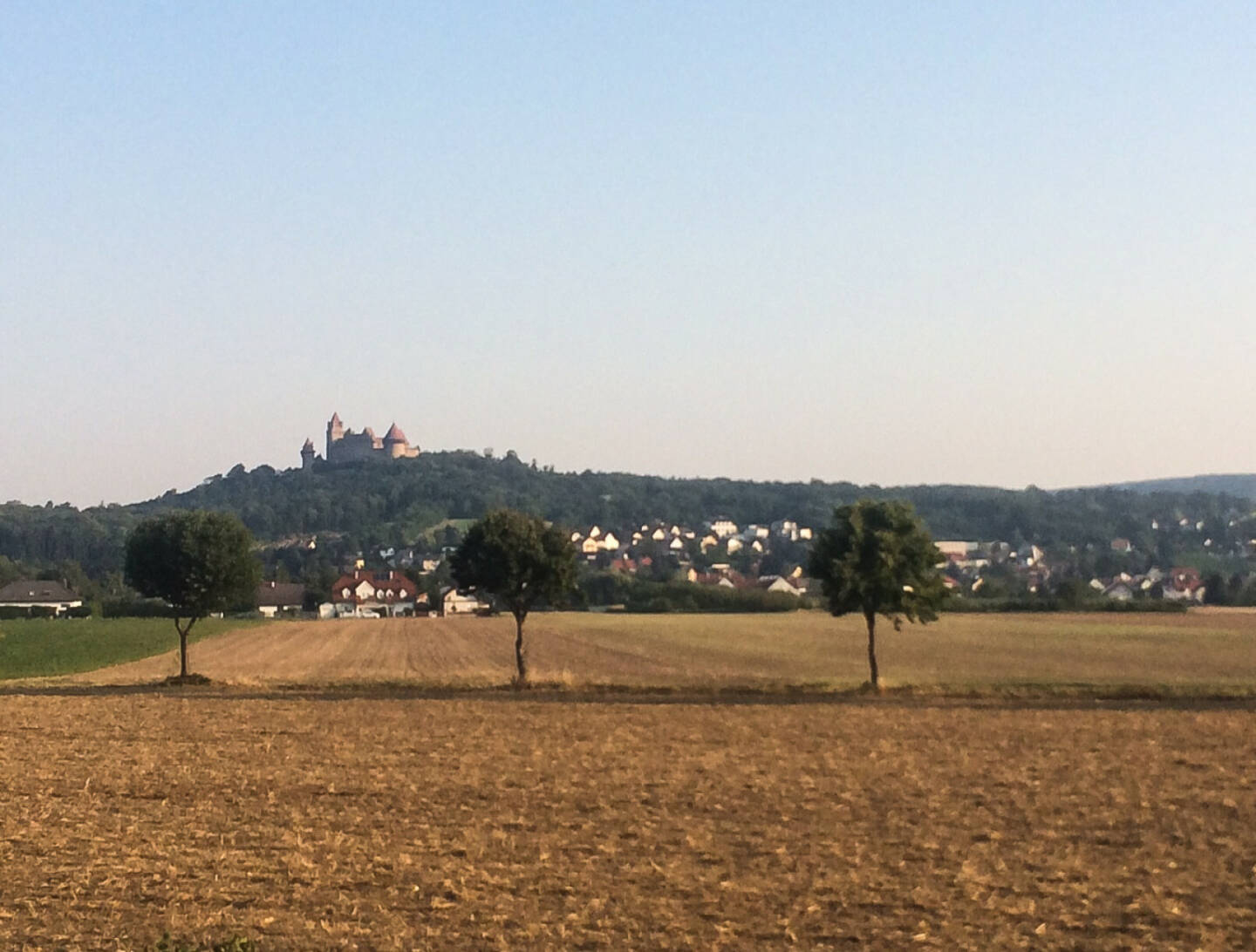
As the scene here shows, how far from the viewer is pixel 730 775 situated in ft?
85.5

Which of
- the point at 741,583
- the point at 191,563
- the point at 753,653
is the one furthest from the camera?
the point at 741,583

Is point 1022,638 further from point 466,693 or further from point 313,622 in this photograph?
point 313,622

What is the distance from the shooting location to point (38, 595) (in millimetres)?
143625

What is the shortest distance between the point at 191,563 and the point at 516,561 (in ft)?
40.6

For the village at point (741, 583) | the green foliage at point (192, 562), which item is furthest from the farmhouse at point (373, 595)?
the green foliage at point (192, 562)

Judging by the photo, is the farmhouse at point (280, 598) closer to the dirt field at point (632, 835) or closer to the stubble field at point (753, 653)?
the stubble field at point (753, 653)

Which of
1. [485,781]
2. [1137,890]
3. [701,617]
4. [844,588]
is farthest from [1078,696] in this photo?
[701,617]

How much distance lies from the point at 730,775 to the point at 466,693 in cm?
2190

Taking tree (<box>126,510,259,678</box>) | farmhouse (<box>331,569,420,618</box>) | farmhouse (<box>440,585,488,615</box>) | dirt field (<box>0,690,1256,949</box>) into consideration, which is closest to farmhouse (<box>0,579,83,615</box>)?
farmhouse (<box>331,569,420,618</box>)

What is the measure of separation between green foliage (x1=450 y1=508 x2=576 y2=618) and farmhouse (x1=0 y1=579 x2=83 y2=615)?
9630 cm

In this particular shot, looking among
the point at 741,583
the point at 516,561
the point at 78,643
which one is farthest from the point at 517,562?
the point at 741,583

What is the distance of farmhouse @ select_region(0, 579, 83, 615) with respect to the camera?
138875 mm

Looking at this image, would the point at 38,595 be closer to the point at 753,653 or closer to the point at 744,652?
the point at 744,652

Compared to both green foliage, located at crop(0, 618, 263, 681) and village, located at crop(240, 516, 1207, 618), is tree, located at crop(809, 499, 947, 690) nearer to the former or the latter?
green foliage, located at crop(0, 618, 263, 681)
